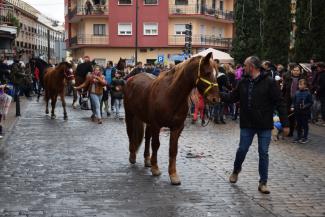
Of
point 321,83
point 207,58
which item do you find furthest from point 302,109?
point 207,58

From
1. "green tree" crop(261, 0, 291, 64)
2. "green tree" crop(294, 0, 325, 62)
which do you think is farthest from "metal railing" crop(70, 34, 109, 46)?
"green tree" crop(294, 0, 325, 62)

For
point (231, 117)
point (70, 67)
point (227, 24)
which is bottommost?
point (231, 117)

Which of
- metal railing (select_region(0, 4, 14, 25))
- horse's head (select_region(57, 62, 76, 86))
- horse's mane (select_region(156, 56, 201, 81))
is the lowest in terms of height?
horse's head (select_region(57, 62, 76, 86))

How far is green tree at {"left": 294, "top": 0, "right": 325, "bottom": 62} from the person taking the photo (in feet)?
72.3

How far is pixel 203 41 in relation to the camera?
60.2 metres

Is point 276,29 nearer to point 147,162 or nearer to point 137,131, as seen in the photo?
point 137,131

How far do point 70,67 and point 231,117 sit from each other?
6227 mm

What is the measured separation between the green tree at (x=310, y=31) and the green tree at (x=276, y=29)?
20.0 ft

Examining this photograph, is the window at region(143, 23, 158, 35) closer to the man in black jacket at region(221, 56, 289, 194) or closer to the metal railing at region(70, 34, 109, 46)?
the metal railing at region(70, 34, 109, 46)

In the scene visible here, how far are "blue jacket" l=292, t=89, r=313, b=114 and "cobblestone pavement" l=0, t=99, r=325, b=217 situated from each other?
37.5 inches

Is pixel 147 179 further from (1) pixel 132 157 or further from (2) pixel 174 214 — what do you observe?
(2) pixel 174 214

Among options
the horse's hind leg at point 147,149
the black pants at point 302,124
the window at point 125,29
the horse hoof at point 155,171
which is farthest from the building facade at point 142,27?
the horse hoof at point 155,171

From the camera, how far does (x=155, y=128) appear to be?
9.16m

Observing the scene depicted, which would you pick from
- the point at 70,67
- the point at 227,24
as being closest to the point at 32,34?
the point at 227,24
